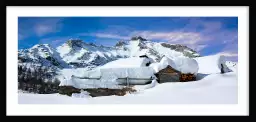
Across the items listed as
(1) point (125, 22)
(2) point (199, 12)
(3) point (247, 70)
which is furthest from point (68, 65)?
(3) point (247, 70)

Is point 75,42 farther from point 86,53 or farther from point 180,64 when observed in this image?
point 180,64

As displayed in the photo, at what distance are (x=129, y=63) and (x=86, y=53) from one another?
4.01 ft

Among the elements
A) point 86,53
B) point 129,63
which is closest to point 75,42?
point 86,53

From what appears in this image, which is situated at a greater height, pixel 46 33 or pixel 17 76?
pixel 46 33

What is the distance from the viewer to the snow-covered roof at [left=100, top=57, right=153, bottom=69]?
9724mm

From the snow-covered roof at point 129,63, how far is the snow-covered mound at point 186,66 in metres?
0.79

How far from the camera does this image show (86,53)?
935cm

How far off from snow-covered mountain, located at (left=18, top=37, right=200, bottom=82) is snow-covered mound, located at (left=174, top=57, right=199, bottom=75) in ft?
1.38

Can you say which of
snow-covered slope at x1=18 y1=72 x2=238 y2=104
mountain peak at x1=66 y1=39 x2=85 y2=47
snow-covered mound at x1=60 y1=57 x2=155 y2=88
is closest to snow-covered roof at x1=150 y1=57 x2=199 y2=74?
snow-covered mound at x1=60 y1=57 x2=155 y2=88

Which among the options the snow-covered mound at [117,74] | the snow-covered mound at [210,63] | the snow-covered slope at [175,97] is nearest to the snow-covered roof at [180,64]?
the snow-covered mound at [210,63]

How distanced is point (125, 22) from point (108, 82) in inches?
115
